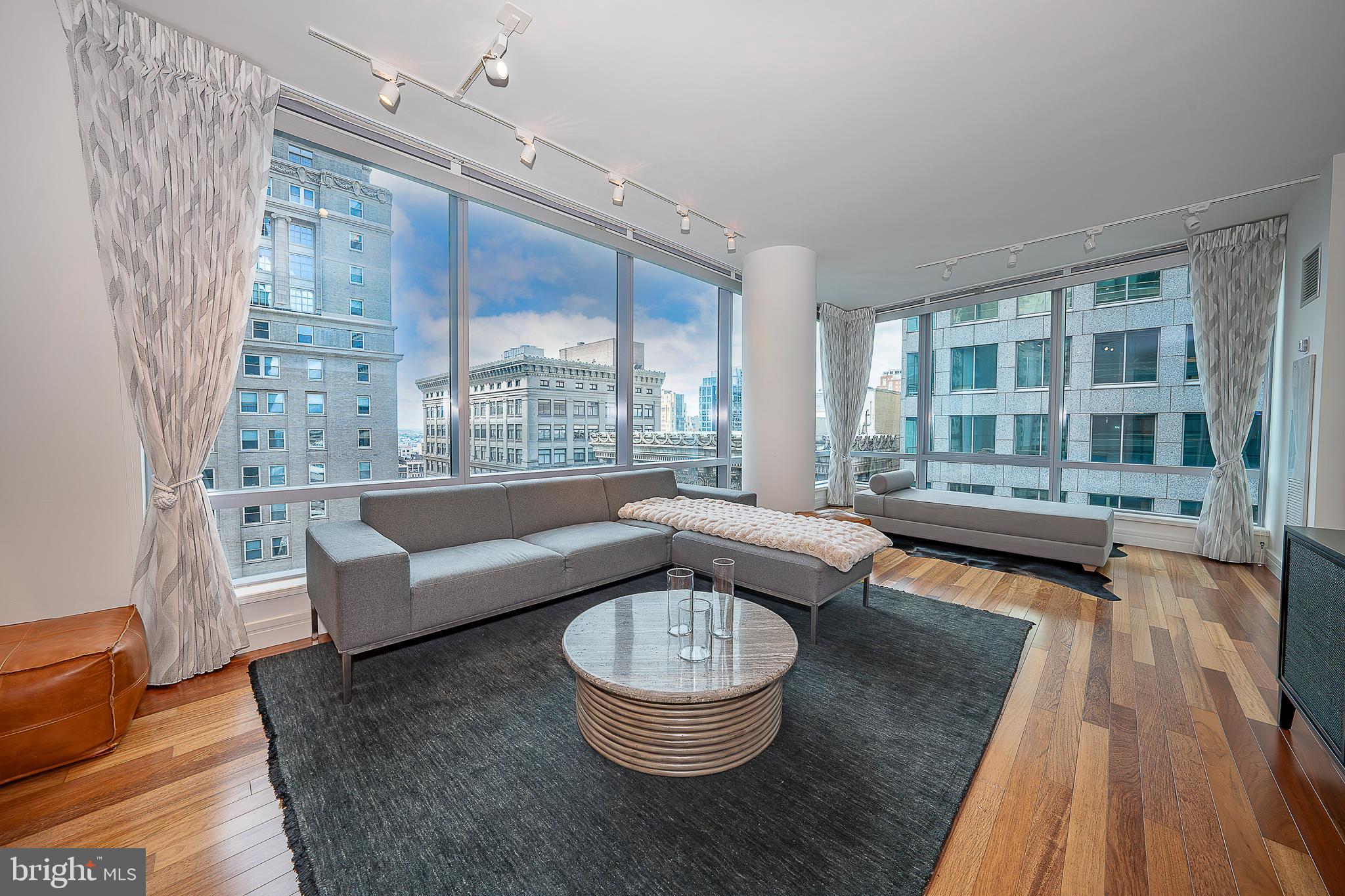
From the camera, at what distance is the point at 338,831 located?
1.38 metres

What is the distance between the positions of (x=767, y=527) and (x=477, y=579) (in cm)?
168

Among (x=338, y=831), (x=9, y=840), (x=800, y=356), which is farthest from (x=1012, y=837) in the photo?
(x=800, y=356)

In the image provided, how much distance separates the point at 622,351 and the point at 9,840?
3.97m

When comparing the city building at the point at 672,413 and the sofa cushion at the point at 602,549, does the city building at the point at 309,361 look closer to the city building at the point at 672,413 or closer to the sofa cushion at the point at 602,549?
the sofa cushion at the point at 602,549

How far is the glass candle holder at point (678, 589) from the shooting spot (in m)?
1.80

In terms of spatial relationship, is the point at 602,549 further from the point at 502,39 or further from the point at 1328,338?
the point at 1328,338

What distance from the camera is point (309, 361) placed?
286 cm

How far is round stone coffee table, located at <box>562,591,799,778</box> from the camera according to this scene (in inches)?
60.1

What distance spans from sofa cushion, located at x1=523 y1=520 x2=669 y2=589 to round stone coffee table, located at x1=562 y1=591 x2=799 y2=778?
107 centimetres

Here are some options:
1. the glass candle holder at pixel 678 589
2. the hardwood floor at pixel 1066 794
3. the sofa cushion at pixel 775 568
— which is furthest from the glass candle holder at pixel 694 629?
the hardwood floor at pixel 1066 794

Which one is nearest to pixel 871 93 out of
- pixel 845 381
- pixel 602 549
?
pixel 602 549

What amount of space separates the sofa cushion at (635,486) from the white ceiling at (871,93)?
2.14 metres

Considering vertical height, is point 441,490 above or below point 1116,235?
below

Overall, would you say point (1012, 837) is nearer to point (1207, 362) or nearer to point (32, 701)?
point (32, 701)
